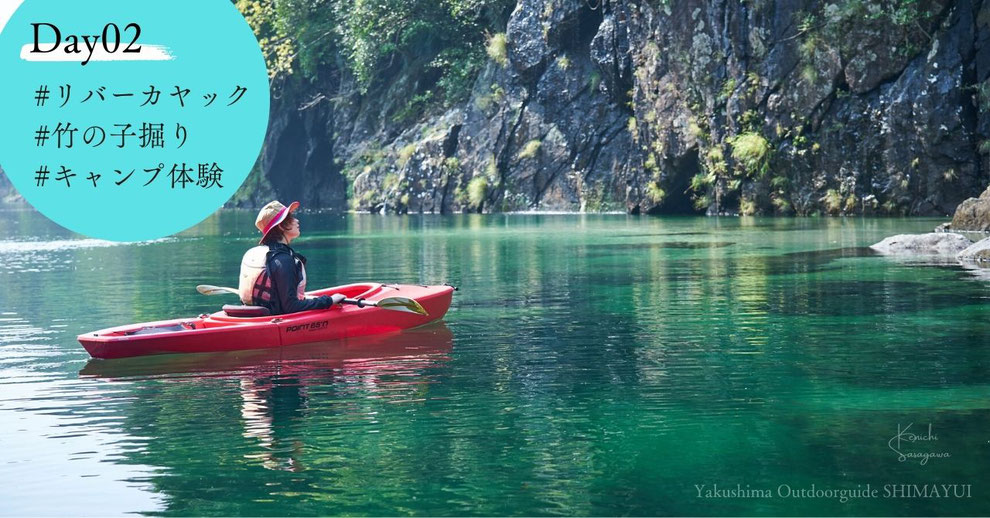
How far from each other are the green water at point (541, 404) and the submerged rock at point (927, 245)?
3.55m

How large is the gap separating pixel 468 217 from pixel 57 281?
79.4 feet

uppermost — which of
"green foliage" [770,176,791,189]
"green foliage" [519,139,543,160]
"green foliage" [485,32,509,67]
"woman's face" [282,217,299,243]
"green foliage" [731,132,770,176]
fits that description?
"green foliage" [485,32,509,67]

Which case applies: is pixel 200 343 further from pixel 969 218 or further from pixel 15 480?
pixel 969 218

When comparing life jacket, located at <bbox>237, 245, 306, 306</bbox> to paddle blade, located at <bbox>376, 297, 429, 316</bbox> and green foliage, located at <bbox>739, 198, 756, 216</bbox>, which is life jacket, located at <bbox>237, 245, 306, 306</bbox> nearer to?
paddle blade, located at <bbox>376, 297, 429, 316</bbox>

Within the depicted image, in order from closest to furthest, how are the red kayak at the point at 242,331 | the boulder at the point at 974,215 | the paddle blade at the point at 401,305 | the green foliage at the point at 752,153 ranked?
the red kayak at the point at 242,331
the paddle blade at the point at 401,305
the boulder at the point at 974,215
the green foliage at the point at 752,153

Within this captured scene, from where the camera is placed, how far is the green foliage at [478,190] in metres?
49.4

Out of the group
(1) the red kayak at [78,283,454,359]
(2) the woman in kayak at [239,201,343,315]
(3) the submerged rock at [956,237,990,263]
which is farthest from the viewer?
(3) the submerged rock at [956,237,990,263]

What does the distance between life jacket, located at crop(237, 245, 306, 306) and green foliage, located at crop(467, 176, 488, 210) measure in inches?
1422

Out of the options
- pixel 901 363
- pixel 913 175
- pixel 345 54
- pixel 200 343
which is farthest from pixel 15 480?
pixel 345 54

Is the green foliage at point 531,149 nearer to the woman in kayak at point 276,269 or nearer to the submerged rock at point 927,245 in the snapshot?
the submerged rock at point 927,245

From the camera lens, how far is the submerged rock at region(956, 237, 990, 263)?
21031 mm

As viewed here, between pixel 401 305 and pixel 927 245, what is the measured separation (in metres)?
12.9

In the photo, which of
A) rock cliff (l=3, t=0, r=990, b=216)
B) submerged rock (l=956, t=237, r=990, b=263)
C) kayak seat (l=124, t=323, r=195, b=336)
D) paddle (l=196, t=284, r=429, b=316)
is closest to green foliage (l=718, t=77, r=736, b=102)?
rock cliff (l=3, t=0, r=990, b=216)
